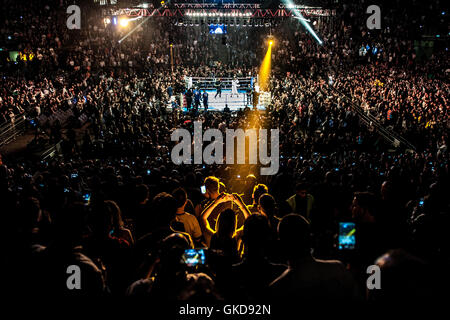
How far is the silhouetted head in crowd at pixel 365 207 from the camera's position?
3.12 metres

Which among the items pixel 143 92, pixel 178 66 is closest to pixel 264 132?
pixel 143 92

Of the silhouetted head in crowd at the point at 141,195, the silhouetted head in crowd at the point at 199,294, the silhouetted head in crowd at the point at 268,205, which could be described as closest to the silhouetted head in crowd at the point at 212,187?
the silhouetted head in crowd at the point at 268,205

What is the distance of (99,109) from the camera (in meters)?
14.4

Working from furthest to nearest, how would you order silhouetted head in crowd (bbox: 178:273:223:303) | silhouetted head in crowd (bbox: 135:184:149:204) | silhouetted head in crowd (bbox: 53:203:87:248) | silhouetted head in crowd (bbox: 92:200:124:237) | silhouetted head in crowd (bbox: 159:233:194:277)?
silhouetted head in crowd (bbox: 135:184:149:204), silhouetted head in crowd (bbox: 92:200:124:237), silhouetted head in crowd (bbox: 53:203:87:248), silhouetted head in crowd (bbox: 159:233:194:277), silhouetted head in crowd (bbox: 178:273:223:303)

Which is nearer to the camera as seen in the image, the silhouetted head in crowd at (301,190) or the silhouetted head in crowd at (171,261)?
the silhouetted head in crowd at (171,261)

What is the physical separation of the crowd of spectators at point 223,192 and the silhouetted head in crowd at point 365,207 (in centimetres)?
1

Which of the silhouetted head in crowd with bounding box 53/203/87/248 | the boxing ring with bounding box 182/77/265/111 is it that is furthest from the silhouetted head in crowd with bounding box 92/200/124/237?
the boxing ring with bounding box 182/77/265/111

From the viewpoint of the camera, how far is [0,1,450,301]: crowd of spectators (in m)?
2.03

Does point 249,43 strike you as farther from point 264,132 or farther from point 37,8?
point 264,132

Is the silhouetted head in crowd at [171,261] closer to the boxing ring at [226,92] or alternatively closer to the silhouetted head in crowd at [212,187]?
the silhouetted head in crowd at [212,187]

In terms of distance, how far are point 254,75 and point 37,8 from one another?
18252 millimetres

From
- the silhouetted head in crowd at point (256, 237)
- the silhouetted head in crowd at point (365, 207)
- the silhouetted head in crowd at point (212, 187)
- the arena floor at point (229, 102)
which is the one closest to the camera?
the silhouetted head in crowd at point (256, 237)

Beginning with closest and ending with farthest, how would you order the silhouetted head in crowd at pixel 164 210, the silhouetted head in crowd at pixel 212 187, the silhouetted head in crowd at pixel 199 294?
the silhouetted head in crowd at pixel 199 294, the silhouetted head in crowd at pixel 164 210, the silhouetted head in crowd at pixel 212 187

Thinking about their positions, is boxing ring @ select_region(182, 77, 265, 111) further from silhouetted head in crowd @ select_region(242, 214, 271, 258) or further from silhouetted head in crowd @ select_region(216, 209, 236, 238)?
silhouetted head in crowd @ select_region(242, 214, 271, 258)
